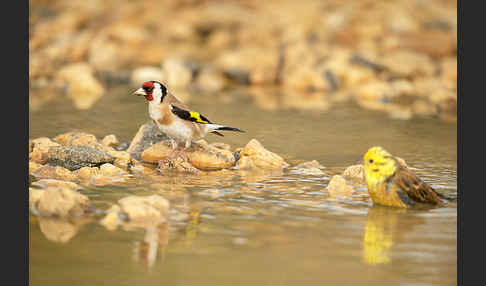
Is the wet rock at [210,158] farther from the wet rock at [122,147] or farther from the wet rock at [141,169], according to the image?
the wet rock at [122,147]

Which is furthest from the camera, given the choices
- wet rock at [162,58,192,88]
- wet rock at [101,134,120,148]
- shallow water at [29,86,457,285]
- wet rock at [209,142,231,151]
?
wet rock at [162,58,192,88]

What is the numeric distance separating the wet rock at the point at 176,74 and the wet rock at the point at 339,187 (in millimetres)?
9231

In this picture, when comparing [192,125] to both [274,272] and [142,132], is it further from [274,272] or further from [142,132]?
[274,272]

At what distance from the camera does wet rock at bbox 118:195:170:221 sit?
5149 mm

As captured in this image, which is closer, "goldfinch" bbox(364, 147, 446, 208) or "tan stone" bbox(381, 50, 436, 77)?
"goldfinch" bbox(364, 147, 446, 208)

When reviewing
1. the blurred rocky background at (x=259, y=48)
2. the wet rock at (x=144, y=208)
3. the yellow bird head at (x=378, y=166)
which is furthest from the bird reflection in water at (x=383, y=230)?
the blurred rocky background at (x=259, y=48)

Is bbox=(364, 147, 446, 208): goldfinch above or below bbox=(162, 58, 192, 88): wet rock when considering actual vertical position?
below

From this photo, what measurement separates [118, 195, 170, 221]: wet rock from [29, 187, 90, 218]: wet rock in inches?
12.0

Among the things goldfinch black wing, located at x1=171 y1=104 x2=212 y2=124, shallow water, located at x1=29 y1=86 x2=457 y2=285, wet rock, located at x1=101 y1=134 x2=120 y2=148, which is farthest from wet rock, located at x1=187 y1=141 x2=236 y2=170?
wet rock, located at x1=101 y1=134 x2=120 y2=148

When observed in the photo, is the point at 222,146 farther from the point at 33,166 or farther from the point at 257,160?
the point at 33,166

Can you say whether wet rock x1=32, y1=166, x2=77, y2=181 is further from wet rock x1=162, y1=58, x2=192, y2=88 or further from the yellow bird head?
wet rock x1=162, y1=58, x2=192, y2=88

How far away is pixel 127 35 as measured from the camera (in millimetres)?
17547

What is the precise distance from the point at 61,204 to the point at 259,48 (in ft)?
37.5


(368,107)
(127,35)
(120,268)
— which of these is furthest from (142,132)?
(127,35)
